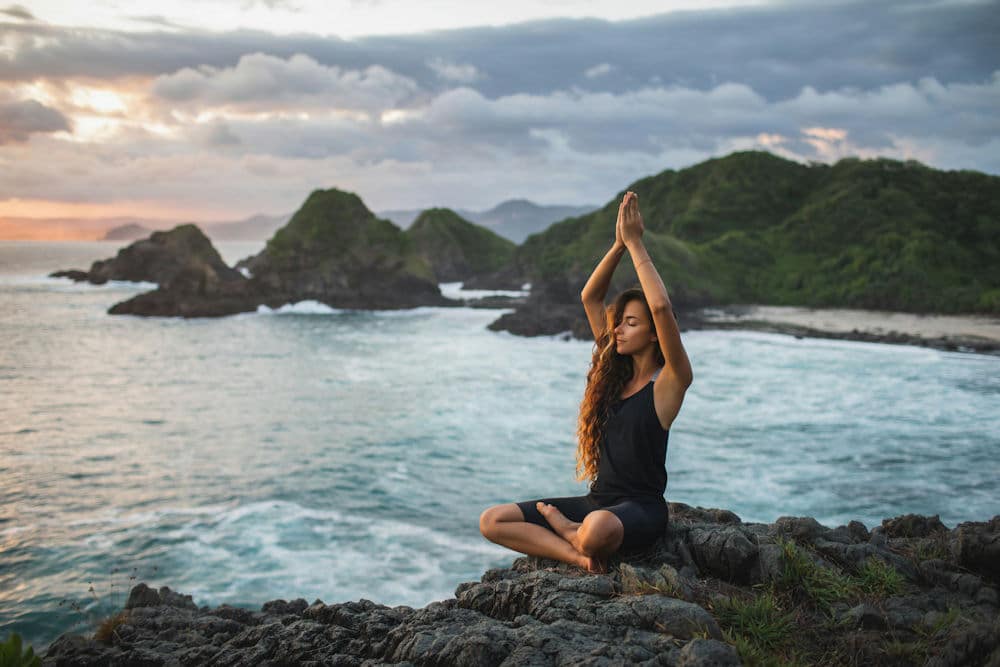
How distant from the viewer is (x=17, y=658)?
434 centimetres

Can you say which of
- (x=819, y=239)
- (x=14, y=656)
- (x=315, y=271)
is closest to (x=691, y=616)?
(x=14, y=656)

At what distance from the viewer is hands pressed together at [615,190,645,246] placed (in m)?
4.79

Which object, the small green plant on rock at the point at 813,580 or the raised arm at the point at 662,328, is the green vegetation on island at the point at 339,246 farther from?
the small green plant on rock at the point at 813,580

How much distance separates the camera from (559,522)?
199 inches

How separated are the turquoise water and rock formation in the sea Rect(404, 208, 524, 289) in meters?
63.8

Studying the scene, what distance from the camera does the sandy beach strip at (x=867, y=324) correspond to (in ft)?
126

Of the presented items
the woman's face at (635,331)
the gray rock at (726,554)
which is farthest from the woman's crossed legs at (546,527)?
the woman's face at (635,331)

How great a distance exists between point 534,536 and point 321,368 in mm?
30094

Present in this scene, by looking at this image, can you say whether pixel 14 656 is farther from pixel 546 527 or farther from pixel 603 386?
pixel 603 386

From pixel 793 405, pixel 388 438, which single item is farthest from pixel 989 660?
pixel 793 405

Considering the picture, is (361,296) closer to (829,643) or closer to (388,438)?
(388,438)

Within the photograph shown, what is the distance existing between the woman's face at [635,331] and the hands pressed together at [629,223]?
437 mm

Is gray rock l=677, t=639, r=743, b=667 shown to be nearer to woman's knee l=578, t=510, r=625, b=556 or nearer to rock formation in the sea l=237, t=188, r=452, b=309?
woman's knee l=578, t=510, r=625, b=556

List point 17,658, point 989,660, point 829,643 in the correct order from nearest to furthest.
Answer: point 989,660 → point 829,643 → point 17,658
